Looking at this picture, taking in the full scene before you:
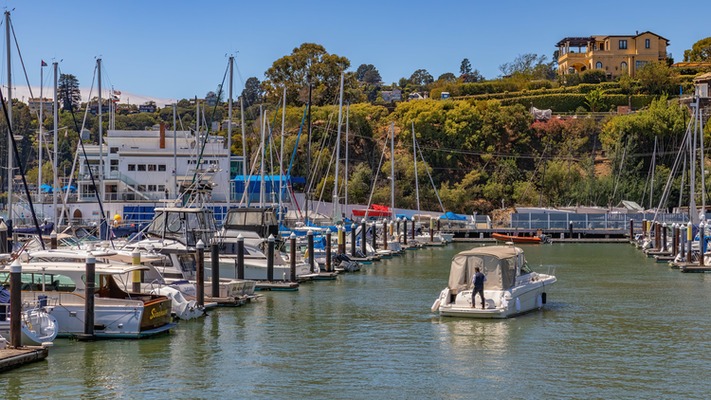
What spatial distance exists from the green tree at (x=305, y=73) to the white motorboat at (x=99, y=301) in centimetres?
Result: 9826

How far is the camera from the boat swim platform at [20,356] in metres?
27.0

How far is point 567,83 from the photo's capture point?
144875mm

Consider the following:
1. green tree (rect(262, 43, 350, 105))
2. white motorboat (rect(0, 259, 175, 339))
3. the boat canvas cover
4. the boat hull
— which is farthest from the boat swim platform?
green tree (rect(262, 43, 350, 105))

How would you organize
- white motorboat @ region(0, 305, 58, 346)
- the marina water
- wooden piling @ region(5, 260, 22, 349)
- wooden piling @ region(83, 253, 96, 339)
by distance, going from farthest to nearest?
wooden piling @ region(83, 253, 96, 339), white motorboat @ region(0, 305, 58, 346), wooden piling @ region(5, 260, 22, 349), the marina water

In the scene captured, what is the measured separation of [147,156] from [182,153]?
9.96 ft

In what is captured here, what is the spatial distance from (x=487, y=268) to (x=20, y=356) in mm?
17298

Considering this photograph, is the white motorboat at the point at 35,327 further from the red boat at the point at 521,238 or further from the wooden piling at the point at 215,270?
the red boat at the point at 521,238

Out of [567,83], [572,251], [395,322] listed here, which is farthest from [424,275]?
[567,83]

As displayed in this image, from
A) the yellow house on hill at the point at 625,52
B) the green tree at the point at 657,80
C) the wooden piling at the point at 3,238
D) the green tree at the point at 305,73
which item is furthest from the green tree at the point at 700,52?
the wooden piling at the point at 3,238

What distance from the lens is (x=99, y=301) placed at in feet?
107

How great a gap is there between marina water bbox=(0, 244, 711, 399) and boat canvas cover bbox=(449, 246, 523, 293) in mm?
1595

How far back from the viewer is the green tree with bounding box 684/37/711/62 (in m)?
158

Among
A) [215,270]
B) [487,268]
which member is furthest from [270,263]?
[487,268]

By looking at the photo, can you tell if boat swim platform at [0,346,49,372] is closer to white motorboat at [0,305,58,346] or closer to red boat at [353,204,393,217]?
white motorboat at [0,305,58,346]
